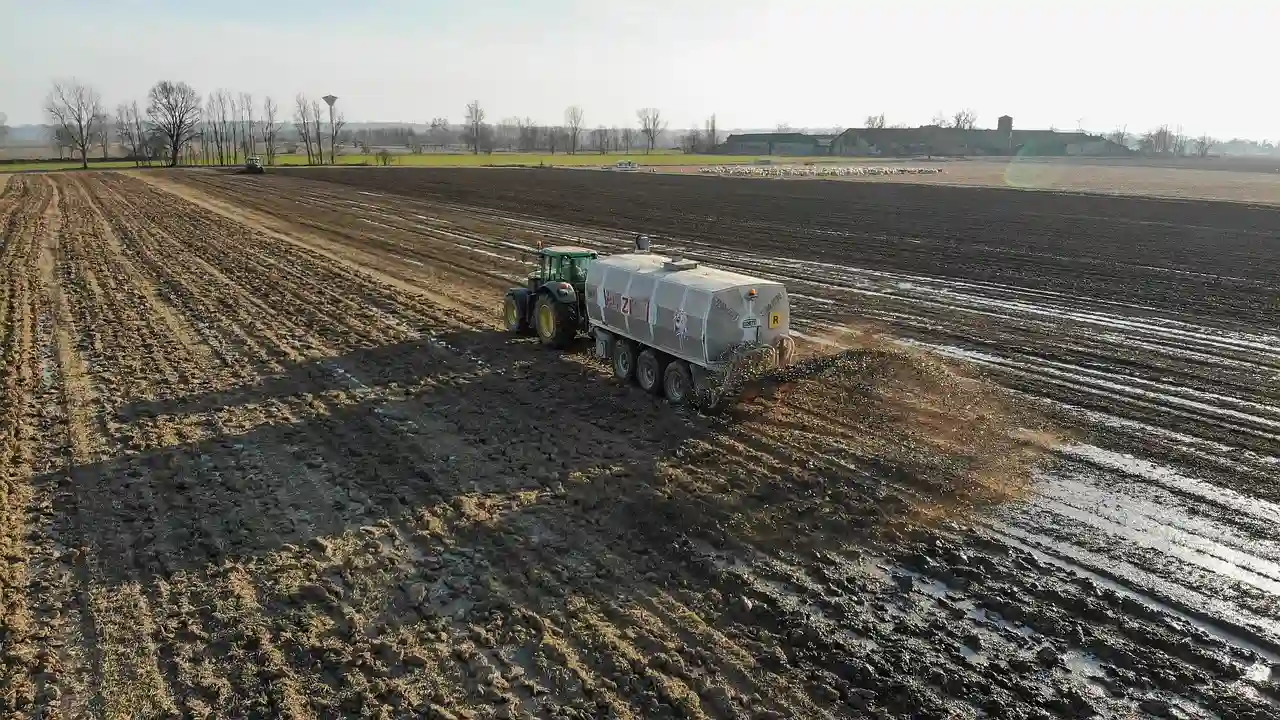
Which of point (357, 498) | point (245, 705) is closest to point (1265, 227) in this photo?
point (357, 498)

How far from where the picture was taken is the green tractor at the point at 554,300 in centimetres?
1677

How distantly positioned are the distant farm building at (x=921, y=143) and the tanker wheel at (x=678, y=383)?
131 m

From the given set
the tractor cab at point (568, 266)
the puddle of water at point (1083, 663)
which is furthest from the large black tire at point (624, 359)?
the puddle of water at point (1083, 663)

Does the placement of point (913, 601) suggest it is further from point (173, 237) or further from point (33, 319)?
point (173, 237)

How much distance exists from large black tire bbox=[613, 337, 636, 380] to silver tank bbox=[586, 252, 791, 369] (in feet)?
0.80

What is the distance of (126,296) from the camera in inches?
850

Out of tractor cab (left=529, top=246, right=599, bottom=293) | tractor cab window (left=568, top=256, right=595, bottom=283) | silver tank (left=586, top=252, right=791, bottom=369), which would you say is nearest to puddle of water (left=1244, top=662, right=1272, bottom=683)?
silver tank (left=586, top=252, right=791, bottom=369)

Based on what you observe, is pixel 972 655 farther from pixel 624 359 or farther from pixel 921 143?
pixel 921 143

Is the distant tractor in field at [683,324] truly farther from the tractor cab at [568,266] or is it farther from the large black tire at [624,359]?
the tractor cab at [568,266]

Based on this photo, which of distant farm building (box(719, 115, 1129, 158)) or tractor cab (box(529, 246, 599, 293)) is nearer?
tractor cab (box(529, 246, 599, 293))

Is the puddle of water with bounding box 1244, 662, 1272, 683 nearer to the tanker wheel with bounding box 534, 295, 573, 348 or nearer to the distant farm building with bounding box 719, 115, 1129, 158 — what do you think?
the tanker wheel with bounding box 534, 295, 573, 348

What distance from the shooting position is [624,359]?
14.9 m

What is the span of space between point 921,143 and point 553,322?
138m

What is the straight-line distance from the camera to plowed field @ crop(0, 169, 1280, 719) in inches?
285
